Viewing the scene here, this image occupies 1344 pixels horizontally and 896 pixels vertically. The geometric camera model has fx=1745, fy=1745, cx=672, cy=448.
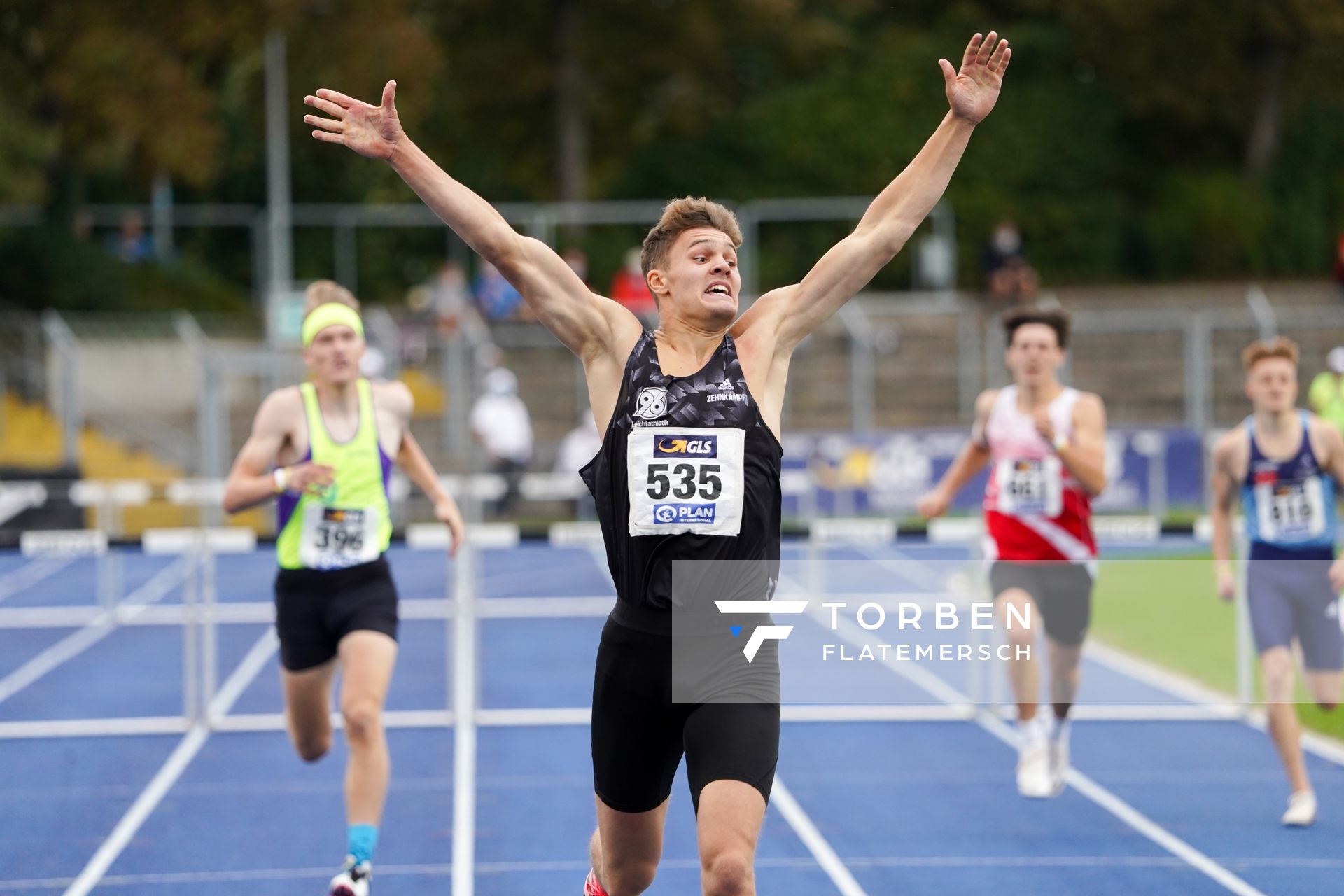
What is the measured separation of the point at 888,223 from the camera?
5113mm

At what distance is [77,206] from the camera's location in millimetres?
29188

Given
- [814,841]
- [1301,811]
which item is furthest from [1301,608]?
[814,841]

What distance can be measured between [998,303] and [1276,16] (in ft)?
43.9

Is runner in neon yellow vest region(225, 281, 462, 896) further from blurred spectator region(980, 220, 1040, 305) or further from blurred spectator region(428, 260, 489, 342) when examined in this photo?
blurred spectator region(980, 220, 1040, 305)

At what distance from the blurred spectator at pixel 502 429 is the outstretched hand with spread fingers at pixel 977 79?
1564 cm

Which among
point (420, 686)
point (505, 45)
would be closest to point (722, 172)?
point (505, 45)

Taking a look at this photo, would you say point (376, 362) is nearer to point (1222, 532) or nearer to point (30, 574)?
point (1222, 532)

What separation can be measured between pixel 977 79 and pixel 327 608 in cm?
333

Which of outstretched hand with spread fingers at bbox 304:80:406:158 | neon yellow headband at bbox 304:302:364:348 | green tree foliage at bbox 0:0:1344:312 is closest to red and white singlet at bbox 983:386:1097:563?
neon yellow headband at bbox 304:302:364:348

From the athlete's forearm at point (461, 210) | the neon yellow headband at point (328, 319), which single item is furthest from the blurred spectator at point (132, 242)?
the athlete's forearm at point (461, 210)

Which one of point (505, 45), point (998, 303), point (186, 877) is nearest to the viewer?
point (186, 877)

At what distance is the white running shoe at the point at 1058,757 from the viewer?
798 cm

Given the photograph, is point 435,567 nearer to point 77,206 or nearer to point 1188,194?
point 77,206

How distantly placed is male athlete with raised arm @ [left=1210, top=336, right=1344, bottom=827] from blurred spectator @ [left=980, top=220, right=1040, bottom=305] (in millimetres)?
16693
